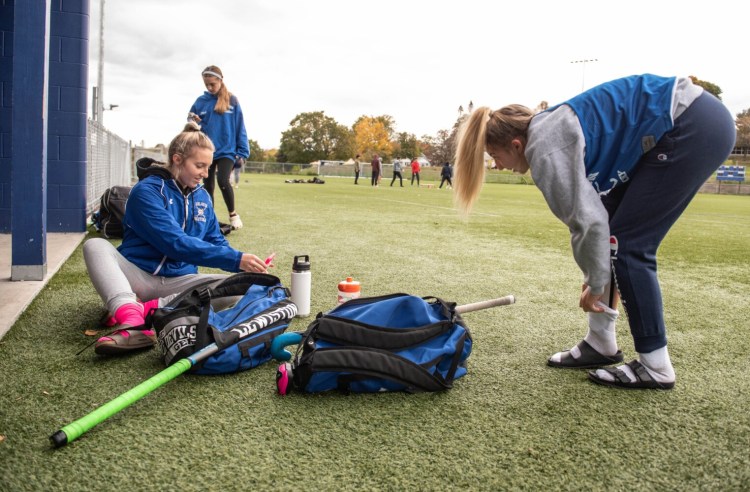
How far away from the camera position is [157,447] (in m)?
1.96

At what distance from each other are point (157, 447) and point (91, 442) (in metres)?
0.23

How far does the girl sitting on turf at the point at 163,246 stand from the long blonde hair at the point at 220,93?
3.91 m

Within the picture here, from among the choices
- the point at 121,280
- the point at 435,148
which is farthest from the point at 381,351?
the point at 435,148

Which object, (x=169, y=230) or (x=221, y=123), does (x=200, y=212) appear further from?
(x=221, y=123)

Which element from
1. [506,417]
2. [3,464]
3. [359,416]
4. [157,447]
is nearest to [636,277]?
[506,417]

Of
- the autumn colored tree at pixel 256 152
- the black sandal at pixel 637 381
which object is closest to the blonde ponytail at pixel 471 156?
the black sandal at pixel 637 381

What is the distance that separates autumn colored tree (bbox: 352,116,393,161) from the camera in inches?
3743

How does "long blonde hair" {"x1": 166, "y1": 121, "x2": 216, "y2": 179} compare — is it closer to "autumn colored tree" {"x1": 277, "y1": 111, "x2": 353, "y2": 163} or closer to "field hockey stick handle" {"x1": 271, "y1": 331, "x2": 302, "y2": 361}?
"field hockey stick handle" {"x1": 271, "y1": 331, "x2": 302, "y2": 361}

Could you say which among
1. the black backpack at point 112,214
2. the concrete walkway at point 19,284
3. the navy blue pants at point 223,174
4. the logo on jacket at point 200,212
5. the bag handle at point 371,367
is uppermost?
the navy blue pants at point 223,174

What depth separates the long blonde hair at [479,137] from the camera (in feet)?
8.36

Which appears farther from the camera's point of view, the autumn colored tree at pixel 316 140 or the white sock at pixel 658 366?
the autumn colored tree at pixel 316 140

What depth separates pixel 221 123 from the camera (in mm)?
7617

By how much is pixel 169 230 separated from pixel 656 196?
102 inches

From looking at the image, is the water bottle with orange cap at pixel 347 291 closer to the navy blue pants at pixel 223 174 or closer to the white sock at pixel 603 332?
the white sock at pixel 603 332
